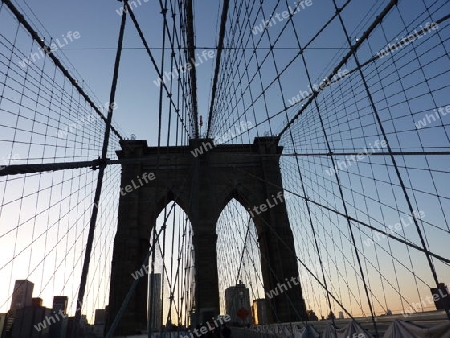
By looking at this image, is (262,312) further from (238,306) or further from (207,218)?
(238,306)

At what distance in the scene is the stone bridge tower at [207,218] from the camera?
15594 mm

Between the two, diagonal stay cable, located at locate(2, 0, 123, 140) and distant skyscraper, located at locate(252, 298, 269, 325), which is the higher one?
diagonal stay cable, located at locate(2, 0, 123, 140)

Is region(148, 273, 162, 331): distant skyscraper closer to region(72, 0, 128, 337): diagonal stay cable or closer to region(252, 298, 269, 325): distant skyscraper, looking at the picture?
region(72, 0, 128, 337): diagonal stay cable

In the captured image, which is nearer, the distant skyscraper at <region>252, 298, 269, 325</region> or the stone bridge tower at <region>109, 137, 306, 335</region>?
the distant skyscraper at <region>252, 298, 269, 325</region>

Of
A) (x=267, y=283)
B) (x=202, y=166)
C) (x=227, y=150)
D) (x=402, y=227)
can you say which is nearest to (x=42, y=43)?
(x=402, y=227)

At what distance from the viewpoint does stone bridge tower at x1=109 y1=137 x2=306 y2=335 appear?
51.2 feet

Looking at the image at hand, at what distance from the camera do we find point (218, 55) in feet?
34.1

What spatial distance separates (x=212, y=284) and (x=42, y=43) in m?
12.4

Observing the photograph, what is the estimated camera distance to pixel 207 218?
1720cm

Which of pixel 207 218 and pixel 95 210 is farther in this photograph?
pixel 207 218

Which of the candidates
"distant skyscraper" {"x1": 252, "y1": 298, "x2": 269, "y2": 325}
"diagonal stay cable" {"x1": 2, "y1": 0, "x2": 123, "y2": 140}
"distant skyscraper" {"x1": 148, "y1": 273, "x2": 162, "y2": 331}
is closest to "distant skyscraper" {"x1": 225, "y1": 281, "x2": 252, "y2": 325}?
"distant skyscraper" {"x1": 252, "y1": 298, "x2": 269, "y2": 325}

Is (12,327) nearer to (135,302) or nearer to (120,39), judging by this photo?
(135,302)

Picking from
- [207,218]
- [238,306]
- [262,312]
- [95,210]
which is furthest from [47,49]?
[238,306]

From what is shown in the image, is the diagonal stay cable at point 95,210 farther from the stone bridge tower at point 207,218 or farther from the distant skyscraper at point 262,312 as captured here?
the stone bridge tower at point 207,218
